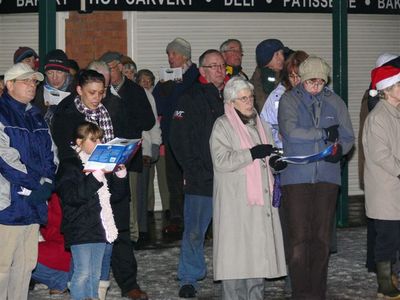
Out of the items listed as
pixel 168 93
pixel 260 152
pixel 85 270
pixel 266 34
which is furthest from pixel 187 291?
pixel 266 34

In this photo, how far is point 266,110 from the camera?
436 inches

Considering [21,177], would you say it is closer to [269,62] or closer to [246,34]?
[269,62]

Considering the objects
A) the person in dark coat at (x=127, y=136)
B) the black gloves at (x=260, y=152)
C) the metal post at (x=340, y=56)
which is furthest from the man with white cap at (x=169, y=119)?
the black gloves at (x=260, y=152)

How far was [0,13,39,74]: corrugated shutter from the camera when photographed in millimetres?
16891

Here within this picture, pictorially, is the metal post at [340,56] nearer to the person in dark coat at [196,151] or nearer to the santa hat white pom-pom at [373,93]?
the santa hat white pom-pom at [373,93]

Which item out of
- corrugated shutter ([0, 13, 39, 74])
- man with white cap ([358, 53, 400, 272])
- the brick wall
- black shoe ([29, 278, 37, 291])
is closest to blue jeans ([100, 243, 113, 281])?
black shoe ([29, 278, 37, 291])

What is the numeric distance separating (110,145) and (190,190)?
5.71 ft

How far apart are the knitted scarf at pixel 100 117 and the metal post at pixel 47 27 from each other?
356 centimetres

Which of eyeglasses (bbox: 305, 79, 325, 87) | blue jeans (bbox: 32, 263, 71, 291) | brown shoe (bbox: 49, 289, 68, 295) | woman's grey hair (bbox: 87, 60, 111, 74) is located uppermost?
woman's grey hair (bbox: 87, 60, 111, 74)

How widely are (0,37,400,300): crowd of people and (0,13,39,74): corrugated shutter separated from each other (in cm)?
519

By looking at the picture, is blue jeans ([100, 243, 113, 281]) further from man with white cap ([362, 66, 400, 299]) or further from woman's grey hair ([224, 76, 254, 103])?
man with white cap ([362, 66, 400, 299])

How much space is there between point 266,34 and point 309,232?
7.29m

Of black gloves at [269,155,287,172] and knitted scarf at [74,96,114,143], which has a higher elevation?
knitted scarf at [74,96,114,143]

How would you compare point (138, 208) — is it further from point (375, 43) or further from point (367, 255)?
point (375, 43)
